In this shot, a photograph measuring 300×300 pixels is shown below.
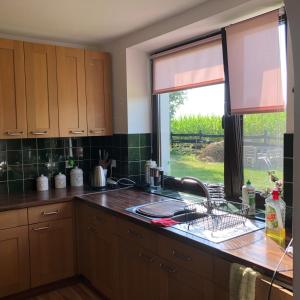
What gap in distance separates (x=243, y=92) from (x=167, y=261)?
1198mm

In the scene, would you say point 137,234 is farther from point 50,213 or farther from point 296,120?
point 296,120

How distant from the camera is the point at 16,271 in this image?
2.52 meters

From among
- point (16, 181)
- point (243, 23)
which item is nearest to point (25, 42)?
point (16, 181)

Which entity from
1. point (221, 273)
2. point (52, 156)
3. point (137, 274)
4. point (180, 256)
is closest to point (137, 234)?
point (137, 274)

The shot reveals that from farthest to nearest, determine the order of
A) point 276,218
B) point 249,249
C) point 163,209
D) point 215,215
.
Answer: point 163,209
point 215,215
point 276,218
point 249,249

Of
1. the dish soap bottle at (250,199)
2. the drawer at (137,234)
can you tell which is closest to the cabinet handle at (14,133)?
the drawer at (137,234)

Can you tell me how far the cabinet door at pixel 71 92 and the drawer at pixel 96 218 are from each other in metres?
0.72

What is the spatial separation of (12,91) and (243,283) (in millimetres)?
2255

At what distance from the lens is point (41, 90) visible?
2801 millimetres

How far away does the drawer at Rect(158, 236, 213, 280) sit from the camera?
160 centimetres

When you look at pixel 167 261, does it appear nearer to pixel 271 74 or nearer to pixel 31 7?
pixel 271 74

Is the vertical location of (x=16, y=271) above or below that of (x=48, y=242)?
below

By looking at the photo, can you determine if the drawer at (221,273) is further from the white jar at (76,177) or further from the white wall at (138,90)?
the white jar at (76,177)

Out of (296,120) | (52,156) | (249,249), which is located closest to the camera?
(296,120)
